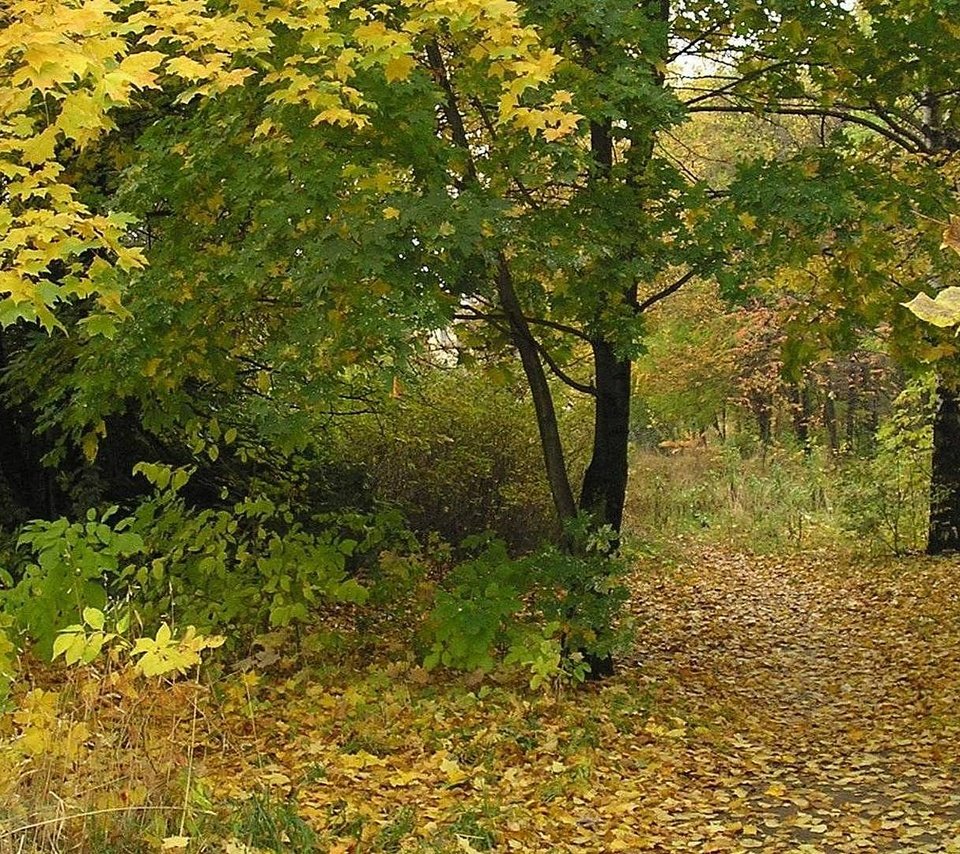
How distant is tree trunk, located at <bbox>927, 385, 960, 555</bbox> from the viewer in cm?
1147

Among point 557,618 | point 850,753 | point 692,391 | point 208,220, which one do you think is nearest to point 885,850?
point 850,753

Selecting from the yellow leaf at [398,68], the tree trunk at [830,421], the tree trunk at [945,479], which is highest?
the yellow leaf at [398,68]

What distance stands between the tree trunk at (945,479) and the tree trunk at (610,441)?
5.27m

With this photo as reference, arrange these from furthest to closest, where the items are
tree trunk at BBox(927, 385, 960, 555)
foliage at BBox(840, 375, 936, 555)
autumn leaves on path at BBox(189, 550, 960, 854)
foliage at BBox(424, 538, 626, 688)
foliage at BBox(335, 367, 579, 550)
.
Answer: foliage at BBox(840, 375, 936, 555) → tree trunk at BBox(927, 385, 960, 555) → foliage at BBox(335, 367, 579, 550) → foliage at BBox(424, 538, 626, 688) → autumn leaves on path at BBox(189, 550, 960, 854)

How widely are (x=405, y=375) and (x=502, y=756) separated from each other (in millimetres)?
2124

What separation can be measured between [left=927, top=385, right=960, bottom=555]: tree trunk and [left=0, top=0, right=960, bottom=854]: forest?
1921 mm

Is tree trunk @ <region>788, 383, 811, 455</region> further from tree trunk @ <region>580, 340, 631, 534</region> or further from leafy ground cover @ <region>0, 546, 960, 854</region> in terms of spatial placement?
tree trunk @ <region>580, 340, 631, 534</region>

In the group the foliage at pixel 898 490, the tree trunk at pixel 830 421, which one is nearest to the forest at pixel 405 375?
the foliage at pixel 898 490

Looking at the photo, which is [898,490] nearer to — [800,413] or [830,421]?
[800,413]

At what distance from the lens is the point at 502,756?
18.8 feet

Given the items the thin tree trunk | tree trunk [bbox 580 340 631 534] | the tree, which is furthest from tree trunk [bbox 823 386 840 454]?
the thin tree trunk

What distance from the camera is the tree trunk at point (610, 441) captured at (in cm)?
762

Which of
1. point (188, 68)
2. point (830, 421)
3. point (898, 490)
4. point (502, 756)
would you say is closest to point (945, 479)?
point (898, 490)

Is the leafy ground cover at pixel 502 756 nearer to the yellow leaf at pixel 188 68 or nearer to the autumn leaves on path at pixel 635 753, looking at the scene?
the autumn leaves on path at pixel 635 753
